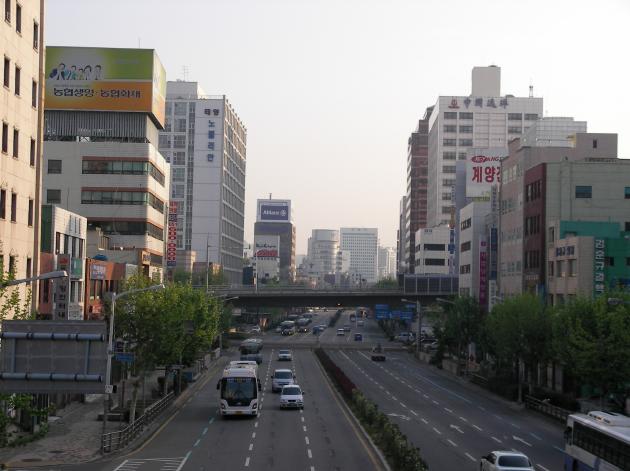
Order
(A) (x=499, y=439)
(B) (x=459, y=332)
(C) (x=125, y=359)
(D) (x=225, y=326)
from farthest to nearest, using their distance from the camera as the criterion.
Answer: (D) (x=225, y=326), (B) (x=459, y=332), (A) (x=499, y=439), (C) (x=125, y=359)

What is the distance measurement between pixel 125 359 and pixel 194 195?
153 m

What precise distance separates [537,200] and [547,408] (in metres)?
30.7

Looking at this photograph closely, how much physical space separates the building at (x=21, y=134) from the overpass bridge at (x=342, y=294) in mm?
81770

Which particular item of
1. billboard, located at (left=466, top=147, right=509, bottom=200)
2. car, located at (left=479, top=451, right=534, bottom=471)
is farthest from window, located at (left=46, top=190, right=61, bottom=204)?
car, located at (left=479, top=451, right=534, bottom=471)

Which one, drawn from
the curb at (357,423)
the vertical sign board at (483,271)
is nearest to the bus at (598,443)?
the curb at (357,423)

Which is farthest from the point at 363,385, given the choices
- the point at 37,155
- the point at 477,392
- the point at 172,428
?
the point at 37,155

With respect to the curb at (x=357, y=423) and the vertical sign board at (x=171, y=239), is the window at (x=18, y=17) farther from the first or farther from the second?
the vertical sign board at (x=171, y=239)

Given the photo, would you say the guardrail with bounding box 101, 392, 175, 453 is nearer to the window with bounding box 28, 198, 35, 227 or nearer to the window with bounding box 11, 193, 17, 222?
the window with bounding box 11, 193, 17, 222

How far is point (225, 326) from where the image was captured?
129 metres

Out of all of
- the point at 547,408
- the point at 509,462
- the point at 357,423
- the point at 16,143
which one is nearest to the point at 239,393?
the point at 357,423

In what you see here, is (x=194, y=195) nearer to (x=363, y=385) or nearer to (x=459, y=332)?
(x=459, y=332)

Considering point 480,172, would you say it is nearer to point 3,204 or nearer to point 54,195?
point 54,195

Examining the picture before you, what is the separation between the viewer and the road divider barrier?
3284cm

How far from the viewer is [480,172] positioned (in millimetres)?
155000
